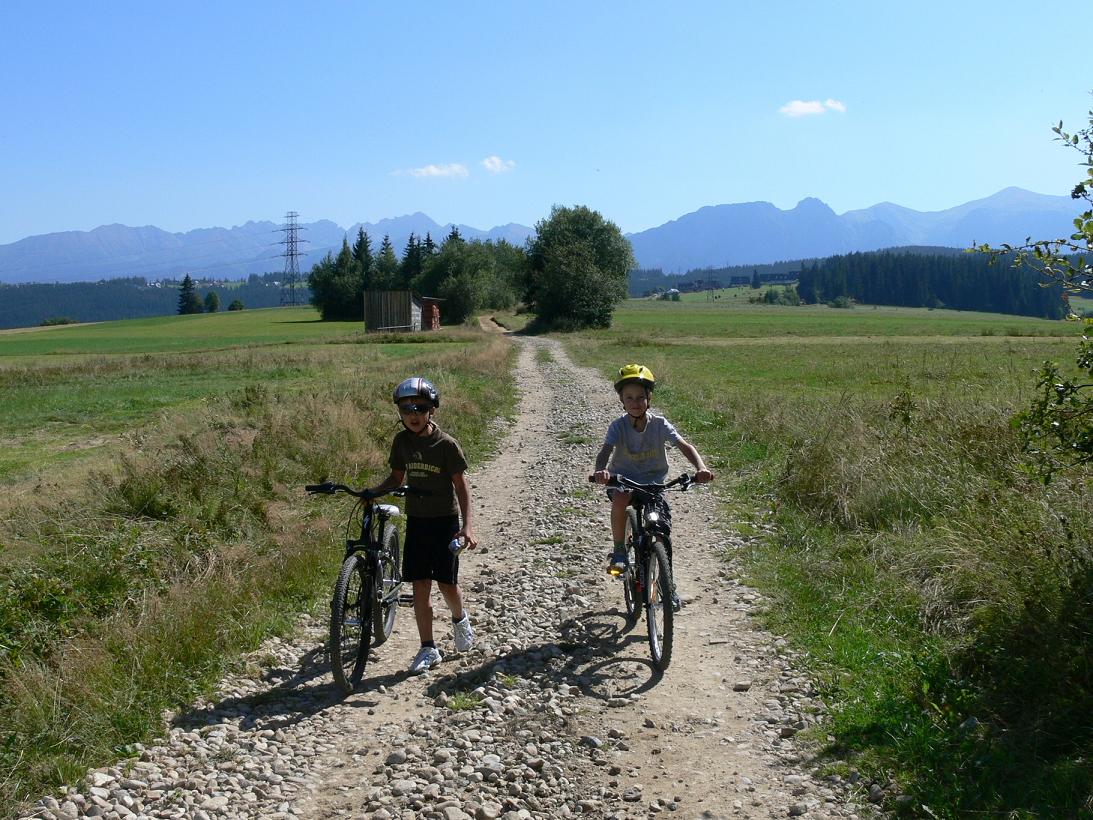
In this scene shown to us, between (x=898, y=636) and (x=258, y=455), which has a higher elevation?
(x=258, y=455)

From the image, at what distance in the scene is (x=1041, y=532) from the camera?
6.26m

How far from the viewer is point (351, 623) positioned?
19.0 ft

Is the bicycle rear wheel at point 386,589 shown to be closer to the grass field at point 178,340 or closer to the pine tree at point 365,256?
the grass field at point 178,340

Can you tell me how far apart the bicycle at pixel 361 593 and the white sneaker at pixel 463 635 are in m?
0.45

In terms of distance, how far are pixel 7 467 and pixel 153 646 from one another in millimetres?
13085

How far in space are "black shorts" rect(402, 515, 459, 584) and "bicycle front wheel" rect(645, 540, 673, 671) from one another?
1.52 meters

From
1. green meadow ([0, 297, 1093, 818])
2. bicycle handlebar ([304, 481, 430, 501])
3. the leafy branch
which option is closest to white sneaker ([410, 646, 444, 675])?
bicycle handlebar ([304, 481, 430, 501])

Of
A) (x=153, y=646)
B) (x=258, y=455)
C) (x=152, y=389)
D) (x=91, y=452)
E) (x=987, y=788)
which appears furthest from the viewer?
(x=152, y=389)

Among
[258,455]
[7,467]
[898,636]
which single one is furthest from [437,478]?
[7,467]

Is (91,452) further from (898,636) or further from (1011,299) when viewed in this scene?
(1011,299)

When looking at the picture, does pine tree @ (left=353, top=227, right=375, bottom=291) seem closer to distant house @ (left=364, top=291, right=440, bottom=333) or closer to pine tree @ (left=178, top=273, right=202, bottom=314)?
distant house @ (left=364, top=291, right=440, bottom=333)

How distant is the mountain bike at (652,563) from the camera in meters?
6.08

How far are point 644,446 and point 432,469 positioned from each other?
1.81m

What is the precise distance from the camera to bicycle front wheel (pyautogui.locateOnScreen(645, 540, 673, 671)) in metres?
6.05
